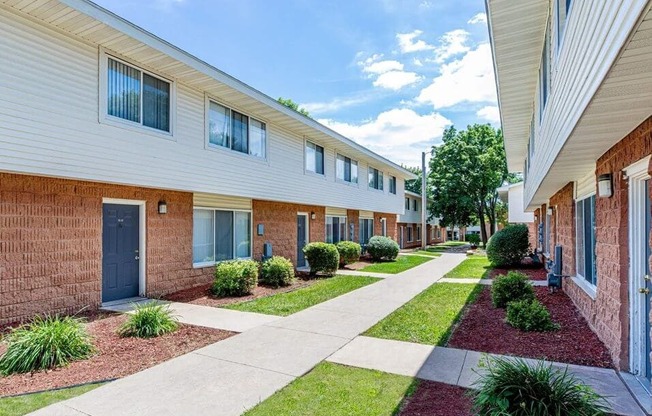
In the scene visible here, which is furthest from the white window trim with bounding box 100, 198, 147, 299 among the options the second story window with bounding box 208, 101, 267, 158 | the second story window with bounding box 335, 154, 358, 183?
the second story window with bounding box 335, 154, 358, 183

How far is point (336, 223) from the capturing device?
733 inches

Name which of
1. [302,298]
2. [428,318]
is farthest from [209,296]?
[428,318]

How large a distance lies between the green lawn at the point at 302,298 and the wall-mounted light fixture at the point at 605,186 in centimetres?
575

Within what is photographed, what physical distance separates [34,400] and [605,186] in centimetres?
717

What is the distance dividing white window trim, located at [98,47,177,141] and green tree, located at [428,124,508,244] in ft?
95.4

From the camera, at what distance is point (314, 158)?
1516 centimetres

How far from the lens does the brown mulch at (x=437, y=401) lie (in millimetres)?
3668

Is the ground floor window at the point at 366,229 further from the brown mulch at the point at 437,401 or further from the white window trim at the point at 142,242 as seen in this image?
the brown mulch at the point at 437,401

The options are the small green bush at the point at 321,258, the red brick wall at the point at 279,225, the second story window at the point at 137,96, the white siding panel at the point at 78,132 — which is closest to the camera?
the white siding panel at the point at 78,132

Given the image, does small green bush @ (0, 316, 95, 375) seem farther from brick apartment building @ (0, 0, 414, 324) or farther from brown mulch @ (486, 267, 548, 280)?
brown mulch @ (486, 267, 548, 280)

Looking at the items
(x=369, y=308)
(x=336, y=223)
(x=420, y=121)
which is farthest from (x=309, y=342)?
(x=420, y=121)

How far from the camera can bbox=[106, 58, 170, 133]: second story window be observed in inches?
295

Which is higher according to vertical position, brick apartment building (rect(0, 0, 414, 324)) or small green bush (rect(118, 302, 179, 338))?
brick apartment building (rect(0, 0, 414, 324))

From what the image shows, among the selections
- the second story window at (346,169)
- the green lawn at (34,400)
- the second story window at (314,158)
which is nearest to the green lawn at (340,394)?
the green lawn at (34,400)
